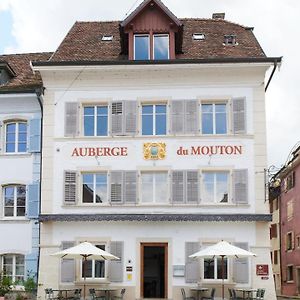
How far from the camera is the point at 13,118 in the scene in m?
29.9

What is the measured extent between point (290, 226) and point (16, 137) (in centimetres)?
2417

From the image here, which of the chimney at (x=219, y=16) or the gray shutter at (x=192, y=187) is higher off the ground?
the chimney at (x=219, y=16)

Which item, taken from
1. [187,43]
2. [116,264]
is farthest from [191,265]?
[187,43]

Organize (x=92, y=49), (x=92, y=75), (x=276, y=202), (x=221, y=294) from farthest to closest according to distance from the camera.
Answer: (x=276, y=202) → (x=92, y=49) → (x=92, y=75) → (x=221, y=294)

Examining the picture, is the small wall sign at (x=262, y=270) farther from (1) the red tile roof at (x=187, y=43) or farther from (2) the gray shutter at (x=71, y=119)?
(2) the gray shutter at (x=71, y=119)

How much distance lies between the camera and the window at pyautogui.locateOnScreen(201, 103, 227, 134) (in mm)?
28453

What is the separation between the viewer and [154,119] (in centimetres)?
2872

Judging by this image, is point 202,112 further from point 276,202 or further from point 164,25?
point 276,202

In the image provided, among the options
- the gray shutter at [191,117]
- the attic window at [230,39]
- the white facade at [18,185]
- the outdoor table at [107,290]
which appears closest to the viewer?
the outdoor table at [107,290]

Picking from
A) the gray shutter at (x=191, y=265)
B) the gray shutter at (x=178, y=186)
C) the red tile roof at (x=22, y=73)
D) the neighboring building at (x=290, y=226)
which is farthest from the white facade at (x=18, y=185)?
the neighboring building at (x=290, y=226)

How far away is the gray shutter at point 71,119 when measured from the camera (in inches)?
1130

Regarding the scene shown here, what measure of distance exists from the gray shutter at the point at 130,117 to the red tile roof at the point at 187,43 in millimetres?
2210

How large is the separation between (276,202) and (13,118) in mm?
28899

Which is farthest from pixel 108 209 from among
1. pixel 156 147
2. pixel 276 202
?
pixel 276 202
